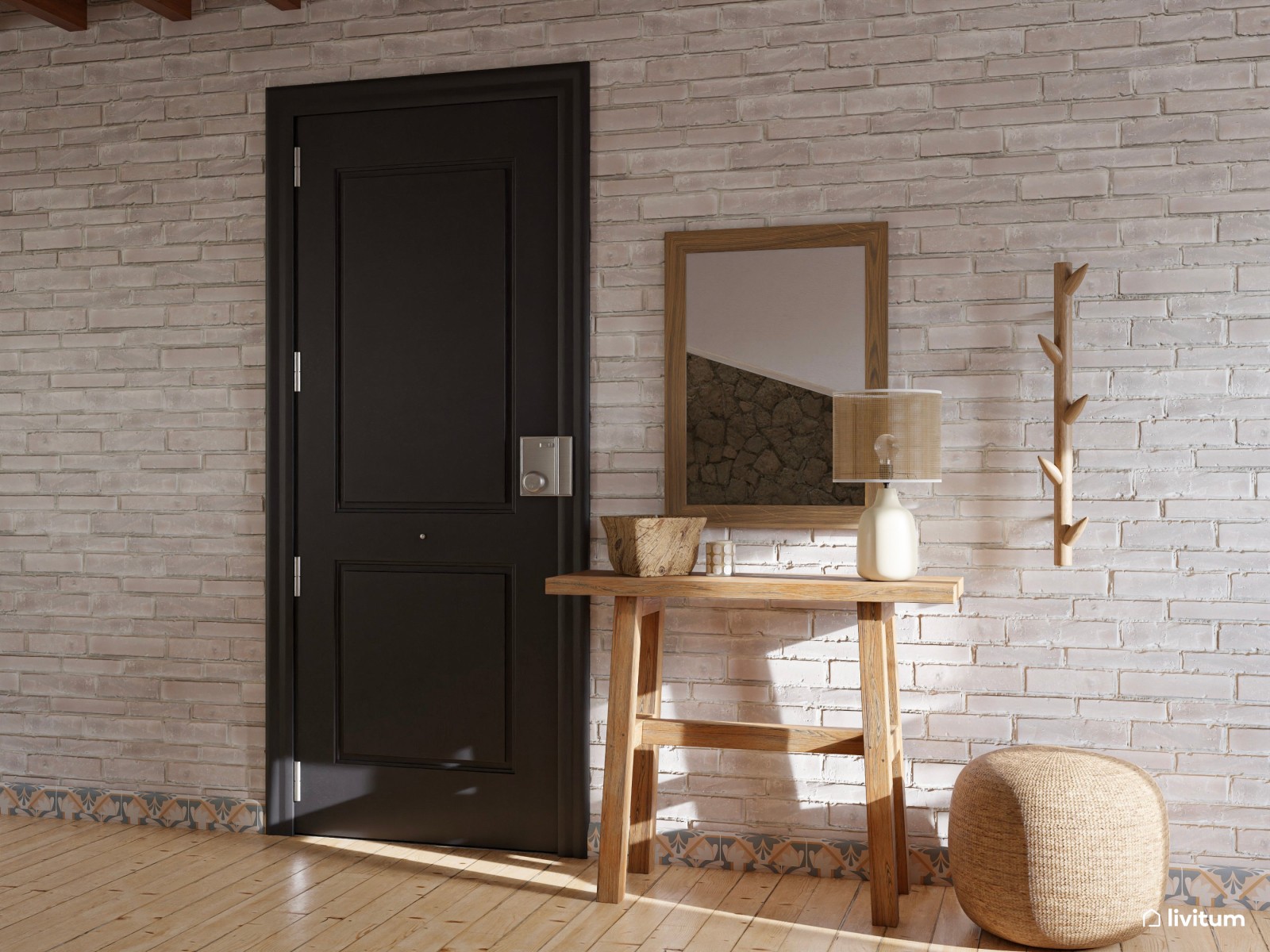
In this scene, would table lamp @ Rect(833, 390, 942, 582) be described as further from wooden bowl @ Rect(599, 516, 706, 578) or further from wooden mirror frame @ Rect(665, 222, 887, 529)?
wooden bowl @ Rect(599, 516, 706, 578)

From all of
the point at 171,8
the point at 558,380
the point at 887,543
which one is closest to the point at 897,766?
the point at 887,543

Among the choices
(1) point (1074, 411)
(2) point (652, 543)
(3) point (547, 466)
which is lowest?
(2) point (652, 543)

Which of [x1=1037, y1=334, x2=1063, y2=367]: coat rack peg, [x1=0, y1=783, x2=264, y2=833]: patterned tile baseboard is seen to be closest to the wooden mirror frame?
[x1=1037, y1=334, x2=1063, y2=367]: coat rack peg

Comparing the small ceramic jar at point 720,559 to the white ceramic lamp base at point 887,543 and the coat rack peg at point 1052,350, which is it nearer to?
the white ceramic lamp base at point 887,543

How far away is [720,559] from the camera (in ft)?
10.0

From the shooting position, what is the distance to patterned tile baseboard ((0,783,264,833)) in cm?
363

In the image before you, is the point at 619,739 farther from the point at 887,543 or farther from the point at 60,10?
the point at 60,10

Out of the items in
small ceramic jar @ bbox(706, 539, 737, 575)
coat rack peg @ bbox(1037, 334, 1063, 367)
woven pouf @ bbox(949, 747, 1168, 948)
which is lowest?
woven pouf @ bbox(949, 747, 1168, 948)

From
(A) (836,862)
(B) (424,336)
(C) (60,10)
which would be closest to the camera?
(A) (836,862)

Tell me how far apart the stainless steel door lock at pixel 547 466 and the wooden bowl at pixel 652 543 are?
Answer: 38cm

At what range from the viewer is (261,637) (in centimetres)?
Result: 362

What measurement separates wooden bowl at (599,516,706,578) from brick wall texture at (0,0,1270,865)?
11.3 inches

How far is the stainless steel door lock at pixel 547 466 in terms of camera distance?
11.0 ft

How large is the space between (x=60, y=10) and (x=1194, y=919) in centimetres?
410
